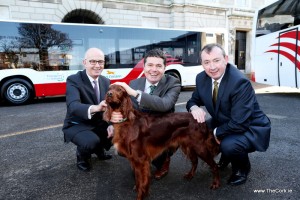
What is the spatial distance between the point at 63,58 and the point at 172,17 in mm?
11420

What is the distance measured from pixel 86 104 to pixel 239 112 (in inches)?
71.3

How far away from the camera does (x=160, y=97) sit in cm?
298

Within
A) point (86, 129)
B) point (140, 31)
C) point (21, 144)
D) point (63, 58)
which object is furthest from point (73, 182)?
point (140, 31)

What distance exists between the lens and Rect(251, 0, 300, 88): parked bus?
8.71m

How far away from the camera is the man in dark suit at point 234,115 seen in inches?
104

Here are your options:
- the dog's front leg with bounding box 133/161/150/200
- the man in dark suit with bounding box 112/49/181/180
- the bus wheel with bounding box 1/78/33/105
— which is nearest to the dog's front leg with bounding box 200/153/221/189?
the man in dark suit with bounding box 112/49/181/180

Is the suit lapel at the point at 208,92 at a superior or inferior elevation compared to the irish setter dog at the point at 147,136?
superior

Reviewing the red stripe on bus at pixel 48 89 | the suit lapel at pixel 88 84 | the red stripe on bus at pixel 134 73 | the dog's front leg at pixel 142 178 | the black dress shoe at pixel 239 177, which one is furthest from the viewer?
the red stripe on bus at pixel 134 73

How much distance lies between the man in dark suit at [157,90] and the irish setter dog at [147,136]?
0.48 ft

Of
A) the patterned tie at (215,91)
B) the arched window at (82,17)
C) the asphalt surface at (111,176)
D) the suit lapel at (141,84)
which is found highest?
the arched window at (82,17)

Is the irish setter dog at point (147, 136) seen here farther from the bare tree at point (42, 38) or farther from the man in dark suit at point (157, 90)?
the bare tree at point (42, 38)

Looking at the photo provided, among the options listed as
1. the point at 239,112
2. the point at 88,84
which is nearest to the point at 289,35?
the point at 239,112

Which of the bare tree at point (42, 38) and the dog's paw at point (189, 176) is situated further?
the bare tree at point (42, 38)

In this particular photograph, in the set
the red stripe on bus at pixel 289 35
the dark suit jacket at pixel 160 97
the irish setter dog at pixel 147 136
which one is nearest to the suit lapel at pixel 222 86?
the irish setter dog at pixel 147 136
